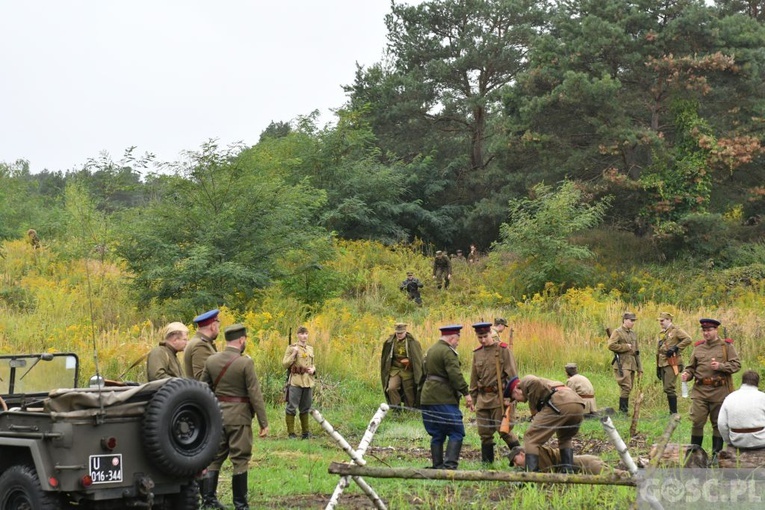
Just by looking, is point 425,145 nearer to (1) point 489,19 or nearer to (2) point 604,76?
(1) point 489,19

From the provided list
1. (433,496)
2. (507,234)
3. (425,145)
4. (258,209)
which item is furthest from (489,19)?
(433,496)

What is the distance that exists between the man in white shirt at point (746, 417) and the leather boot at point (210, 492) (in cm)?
596

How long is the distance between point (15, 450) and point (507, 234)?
25.0 m

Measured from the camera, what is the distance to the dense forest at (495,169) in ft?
78.8

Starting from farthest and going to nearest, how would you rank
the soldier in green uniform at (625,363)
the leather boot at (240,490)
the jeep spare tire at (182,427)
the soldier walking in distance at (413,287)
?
1. the soldier walking in distance at (413,287)
2. the soldier in green uniform at (625,363)
3. the leather boot at (240,490)
4. the jeep spare tire at (182,427)

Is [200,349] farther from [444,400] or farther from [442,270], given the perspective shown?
[442,270]

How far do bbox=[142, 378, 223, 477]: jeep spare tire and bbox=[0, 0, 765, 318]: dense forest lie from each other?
14.2 meters

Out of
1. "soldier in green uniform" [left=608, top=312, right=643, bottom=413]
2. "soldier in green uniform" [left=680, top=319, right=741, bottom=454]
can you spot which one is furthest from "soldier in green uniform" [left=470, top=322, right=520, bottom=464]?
"soldier in green uniform" [left=608, top=312, right=643, bottom=413]

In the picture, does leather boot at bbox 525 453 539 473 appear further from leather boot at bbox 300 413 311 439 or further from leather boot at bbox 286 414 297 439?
leather boot at bbox 286 414 297 439

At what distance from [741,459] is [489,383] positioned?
3.29 metres

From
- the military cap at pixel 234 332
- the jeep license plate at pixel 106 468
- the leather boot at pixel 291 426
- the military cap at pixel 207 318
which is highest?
the military cap at pixel 207 318

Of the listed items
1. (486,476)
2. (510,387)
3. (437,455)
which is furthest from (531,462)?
(486,476)

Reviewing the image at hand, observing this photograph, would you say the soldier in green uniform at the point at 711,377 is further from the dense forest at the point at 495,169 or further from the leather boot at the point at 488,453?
the dense forest at the point at 495,169

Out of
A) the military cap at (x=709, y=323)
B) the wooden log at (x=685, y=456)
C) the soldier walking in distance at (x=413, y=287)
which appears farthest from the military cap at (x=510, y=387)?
the soldier walking in distance at (x=413, y=287)
